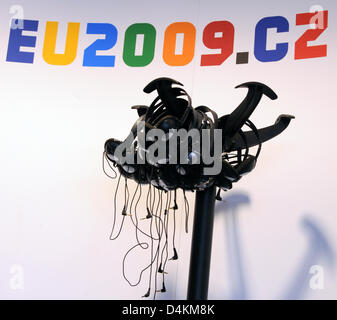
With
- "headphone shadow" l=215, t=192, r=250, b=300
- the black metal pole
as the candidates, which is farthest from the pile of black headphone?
"headphone shadow" l=215, t=192, r=250, b=300

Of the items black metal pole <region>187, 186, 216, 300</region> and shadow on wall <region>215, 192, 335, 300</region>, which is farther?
shadow on wall <region>215, 192, 335, 300</region>

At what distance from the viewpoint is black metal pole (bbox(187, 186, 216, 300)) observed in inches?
52.1

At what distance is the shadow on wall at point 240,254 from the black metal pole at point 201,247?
0.36m

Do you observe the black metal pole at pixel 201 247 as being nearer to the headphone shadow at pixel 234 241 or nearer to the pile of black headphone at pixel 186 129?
the pile of black headphone at pixel 186 129

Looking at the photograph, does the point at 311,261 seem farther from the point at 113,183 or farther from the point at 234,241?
the point at 113,183

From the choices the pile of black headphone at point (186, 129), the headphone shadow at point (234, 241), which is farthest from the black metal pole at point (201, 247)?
the headphone shadow at point (234, 241)

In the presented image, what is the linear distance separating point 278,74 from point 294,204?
0.57 metres

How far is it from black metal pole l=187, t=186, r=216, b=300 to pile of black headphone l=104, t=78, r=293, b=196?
0.09 meters

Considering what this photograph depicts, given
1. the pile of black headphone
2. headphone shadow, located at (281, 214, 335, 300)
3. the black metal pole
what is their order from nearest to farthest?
the pile of black headphone → the black metal pole → headphone shadow, located at (281, 214, 335, 300)

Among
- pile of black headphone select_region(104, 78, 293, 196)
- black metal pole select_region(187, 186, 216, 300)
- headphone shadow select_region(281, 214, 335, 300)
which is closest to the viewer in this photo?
pile of black headphone select_region(104, 78, 293, 196)

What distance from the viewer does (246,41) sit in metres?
1.91

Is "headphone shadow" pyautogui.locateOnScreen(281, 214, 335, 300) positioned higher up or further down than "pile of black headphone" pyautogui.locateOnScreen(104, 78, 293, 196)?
further down

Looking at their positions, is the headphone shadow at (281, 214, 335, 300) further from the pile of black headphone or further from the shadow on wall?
the pile of black headphone

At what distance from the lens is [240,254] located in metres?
1.67
